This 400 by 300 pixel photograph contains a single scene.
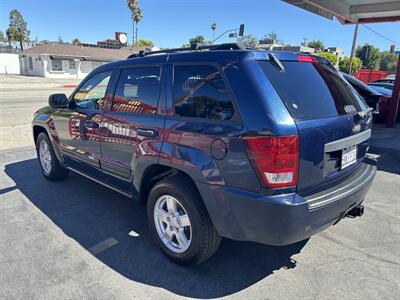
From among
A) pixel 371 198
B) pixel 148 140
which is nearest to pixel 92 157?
pixel 148 140

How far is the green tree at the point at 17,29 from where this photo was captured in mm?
60594

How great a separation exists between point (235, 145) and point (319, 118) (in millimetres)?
725

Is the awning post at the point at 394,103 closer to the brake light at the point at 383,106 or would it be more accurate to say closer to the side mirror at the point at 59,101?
the brake light at the point at 383,106

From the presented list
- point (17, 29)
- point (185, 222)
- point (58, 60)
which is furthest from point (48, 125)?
point (17, 29)

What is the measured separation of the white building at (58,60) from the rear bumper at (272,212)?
135 feet

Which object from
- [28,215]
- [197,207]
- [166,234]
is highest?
[197,207]

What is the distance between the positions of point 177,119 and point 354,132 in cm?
159

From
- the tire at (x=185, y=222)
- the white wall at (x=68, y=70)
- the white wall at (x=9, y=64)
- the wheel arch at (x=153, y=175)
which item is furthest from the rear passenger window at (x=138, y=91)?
the white wall at (x=9, y=64)

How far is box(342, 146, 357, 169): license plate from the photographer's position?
270 cm

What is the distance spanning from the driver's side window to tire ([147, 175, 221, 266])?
1456 millimetres

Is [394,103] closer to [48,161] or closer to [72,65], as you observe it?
[48,161]

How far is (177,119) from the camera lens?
2719mm

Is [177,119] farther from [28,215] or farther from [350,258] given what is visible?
[28,215]

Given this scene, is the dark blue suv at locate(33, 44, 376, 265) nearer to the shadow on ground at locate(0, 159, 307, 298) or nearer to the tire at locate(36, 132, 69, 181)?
the shadow on ground at locate(0, 159, 307, 298)
